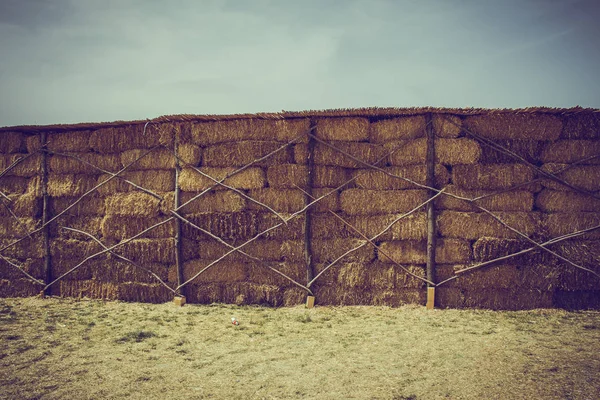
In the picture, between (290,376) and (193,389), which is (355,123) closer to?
(290,376)

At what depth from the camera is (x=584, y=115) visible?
8.08 metres

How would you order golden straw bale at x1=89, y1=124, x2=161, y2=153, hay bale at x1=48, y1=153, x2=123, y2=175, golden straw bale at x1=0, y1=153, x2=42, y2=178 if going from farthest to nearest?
golden straw bale at x1=0, y1=153, x2=42, y2=178
hay bale at x1=48, y1=153, x2=123, y2=175
golden straw bale at x1=89, y1=124, x2=161, y2=153

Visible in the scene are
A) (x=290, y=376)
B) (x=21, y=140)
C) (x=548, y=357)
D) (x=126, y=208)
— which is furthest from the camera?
(x=21, y=140)

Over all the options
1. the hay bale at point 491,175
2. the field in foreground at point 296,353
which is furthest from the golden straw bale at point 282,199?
the hay bale at point 491,175

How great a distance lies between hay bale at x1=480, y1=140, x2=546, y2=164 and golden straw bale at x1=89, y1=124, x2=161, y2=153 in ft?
24.2

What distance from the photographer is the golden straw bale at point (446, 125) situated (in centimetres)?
816

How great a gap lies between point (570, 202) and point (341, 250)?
486 cm

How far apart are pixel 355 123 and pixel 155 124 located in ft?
15.2

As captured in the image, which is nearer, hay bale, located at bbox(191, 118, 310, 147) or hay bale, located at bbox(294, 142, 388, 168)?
hay bale, located at bbox(294, 142, 388, 168)

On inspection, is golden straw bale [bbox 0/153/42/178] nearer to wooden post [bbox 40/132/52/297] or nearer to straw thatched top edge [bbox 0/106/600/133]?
wooden post [bbox 40/132/52/297]

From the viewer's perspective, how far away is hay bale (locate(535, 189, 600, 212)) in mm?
7980

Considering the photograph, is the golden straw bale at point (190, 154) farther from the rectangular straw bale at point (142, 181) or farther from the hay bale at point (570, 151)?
the hay bale at point (570, 151)

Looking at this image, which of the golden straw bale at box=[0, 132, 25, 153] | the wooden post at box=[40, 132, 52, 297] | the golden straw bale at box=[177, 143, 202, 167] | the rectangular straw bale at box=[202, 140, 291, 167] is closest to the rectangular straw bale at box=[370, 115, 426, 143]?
the rectangular straw bale at box=[202, 140, 291, 167]

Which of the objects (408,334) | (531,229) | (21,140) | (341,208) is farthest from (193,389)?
(21,140)
